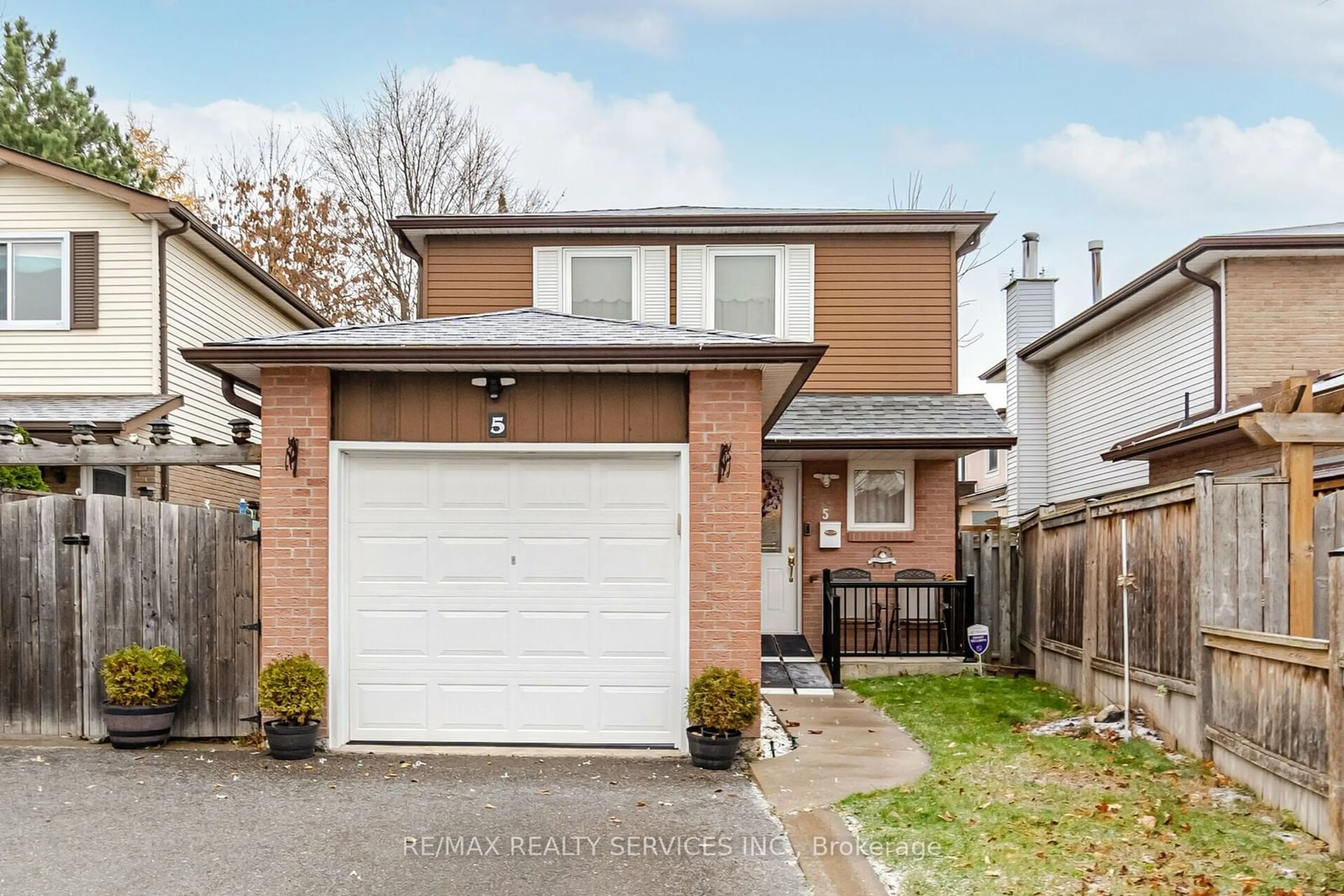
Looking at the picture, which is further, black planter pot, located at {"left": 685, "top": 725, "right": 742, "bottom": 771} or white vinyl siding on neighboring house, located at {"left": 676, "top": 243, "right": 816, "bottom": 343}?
white vinyl siding on neighboring house, located at {"left": 676, "top": 243, "right": 816, "bottom": 343}

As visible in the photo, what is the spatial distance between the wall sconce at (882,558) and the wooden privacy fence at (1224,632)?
321 cm

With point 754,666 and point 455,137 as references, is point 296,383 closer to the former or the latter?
point 754,666

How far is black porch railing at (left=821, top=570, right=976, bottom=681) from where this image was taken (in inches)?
449

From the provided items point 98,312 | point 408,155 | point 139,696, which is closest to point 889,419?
point 139,696

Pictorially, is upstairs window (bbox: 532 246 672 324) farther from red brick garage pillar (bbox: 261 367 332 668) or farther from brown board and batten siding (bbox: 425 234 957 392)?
red brick garage pillar (bbox: 261 367 332 668)

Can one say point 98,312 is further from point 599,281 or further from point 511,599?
point 511,599

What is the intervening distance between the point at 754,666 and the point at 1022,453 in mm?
14286

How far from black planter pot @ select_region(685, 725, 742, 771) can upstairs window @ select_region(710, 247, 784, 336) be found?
7062 mm

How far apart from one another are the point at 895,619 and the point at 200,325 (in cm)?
1014

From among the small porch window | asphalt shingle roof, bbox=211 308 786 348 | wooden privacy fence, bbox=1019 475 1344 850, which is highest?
asphalt shingle roof, bbox=211 308 786 348

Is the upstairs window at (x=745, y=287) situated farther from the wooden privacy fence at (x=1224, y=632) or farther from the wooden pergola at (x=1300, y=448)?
the wooden pergola at (x=1300, y=448)

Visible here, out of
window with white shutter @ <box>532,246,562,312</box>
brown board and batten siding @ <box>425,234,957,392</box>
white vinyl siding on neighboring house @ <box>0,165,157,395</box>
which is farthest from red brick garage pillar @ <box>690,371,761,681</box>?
white vinyl siding on neighboring house @ <box>0,165,157,395</box>

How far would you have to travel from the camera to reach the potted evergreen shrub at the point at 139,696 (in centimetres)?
757

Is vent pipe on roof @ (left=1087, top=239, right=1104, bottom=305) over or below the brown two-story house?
over
